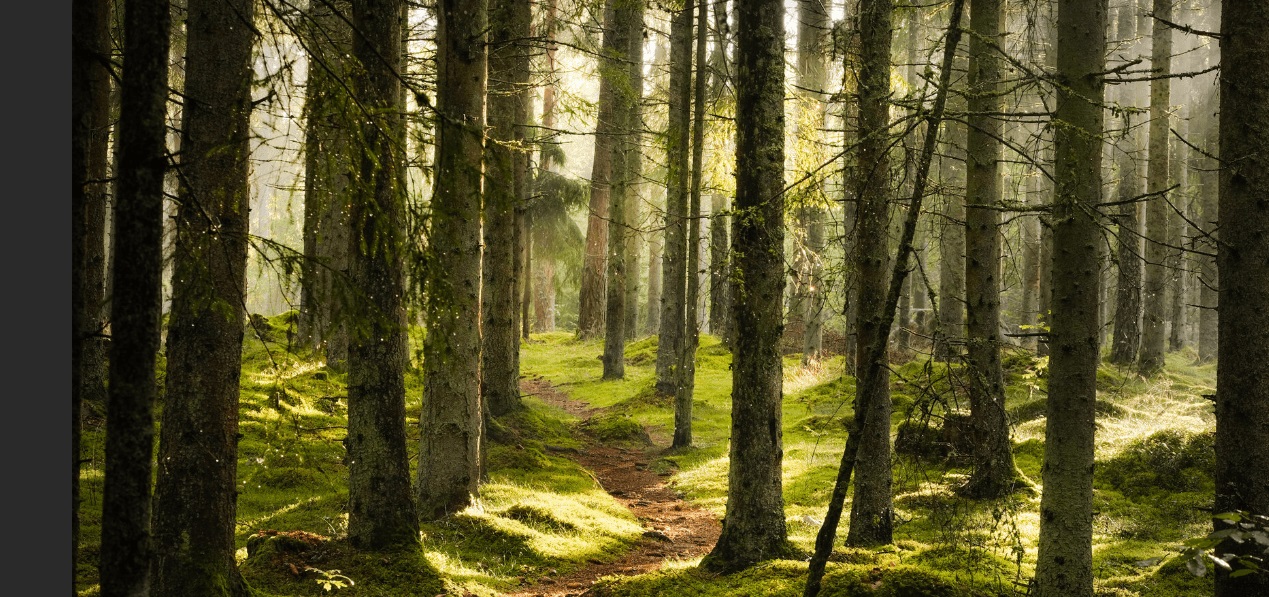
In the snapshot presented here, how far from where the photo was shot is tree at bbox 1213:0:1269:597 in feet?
16.7

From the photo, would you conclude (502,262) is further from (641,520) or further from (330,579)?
(330,579)

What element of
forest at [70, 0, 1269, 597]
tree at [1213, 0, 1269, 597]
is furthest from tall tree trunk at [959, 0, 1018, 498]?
tree at [1213, 0, 1269, 597]

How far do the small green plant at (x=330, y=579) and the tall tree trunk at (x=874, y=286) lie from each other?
4.00 m

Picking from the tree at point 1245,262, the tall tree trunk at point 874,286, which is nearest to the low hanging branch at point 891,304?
the tall tree trunk at point 874,286

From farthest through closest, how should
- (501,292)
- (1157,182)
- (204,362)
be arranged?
(1157,182) → (501,292) → (204,362)

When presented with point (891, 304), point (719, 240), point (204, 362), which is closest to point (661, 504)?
point (891, 304)

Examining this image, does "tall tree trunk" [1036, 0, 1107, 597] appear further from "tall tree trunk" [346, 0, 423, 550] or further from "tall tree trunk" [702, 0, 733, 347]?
"tall tree trunk" [346, 0, 423, 550]

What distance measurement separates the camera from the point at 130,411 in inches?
102

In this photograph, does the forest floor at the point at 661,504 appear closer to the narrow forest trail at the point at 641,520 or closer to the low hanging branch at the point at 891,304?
the narrow forest trail at the point at 641,520

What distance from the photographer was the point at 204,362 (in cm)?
455

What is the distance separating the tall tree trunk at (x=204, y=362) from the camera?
4.51 m

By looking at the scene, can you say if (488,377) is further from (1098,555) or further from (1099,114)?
(1099,114)

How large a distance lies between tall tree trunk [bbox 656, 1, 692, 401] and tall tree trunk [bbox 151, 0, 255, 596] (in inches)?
211

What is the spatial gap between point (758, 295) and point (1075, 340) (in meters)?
2.08
